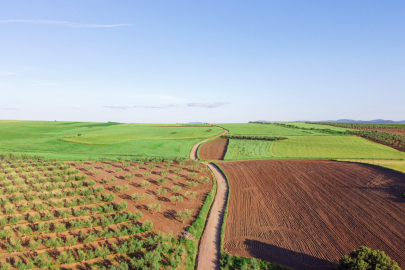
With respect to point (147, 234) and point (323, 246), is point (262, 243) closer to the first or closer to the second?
point (323, 246)

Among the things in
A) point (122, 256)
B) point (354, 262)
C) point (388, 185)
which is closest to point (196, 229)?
point (122, 256)

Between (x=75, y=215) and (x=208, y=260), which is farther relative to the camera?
(x=75, y=215)

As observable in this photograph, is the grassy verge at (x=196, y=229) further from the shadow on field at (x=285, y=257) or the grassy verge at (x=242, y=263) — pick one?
the shadow on field at (x=285, y=257)

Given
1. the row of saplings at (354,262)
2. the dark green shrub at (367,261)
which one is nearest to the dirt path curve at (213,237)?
the row of saplings at (354,262)

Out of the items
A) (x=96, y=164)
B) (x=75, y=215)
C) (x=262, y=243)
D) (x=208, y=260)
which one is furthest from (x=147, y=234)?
(x=96, y=164)

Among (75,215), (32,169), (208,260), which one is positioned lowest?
(208,260)

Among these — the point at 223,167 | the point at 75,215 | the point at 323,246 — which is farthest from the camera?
the point at 223,167

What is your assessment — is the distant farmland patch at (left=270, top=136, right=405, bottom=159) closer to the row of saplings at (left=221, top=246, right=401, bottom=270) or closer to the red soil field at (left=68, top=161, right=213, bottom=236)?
the red soil field at (left=68, top=161, right=213, bottom=236)
